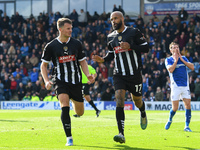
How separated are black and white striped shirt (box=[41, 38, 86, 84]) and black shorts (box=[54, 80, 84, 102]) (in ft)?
0.23

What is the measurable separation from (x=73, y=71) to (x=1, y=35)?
88.1 ft

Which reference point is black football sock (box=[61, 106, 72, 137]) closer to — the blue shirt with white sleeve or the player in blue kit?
the player in blue kit

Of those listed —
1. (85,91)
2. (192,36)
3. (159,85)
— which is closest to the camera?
(85,91)

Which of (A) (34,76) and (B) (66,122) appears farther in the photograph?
(A) (34,76)

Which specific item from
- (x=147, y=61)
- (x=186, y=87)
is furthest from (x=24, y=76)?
(x=186, y=87)

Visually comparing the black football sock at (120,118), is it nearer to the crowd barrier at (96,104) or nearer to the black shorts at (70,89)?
the black shorts at (70,89)

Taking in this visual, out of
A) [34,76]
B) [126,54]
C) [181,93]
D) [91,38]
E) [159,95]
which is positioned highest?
[91,38]

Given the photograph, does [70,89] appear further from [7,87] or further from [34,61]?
[34,61]

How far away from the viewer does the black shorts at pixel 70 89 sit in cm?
769

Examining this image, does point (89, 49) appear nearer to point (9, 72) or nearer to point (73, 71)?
point (9, 72)

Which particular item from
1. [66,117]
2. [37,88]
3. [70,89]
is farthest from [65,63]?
[37,88]

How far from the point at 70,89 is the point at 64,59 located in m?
0.55

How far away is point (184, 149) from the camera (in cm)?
683

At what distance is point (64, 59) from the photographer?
Answer: 774cm
